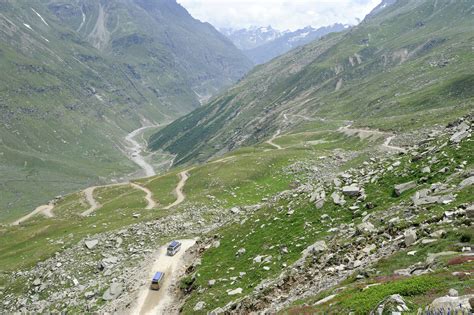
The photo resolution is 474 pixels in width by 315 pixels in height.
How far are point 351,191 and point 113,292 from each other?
34.9 metres

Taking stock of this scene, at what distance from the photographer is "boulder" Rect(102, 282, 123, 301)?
167 ft

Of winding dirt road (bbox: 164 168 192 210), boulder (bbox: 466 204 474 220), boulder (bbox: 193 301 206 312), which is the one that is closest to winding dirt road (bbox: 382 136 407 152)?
winding dirt road (bbox: 164 168 192 210)

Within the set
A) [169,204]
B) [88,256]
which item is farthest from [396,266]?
[169,204]

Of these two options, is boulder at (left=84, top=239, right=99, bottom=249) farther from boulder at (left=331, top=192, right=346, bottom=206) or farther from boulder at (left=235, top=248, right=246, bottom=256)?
boulder at (left=331, top=192, right=346, bottom=206)

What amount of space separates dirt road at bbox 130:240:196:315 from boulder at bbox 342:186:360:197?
82.1ft

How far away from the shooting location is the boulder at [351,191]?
4132cm

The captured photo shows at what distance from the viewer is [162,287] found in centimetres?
4959

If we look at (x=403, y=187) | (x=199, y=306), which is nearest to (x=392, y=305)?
(x=403, y=187)

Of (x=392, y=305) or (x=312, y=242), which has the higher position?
(x=392, y=305)

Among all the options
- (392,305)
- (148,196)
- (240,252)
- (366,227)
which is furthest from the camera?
(148,196)

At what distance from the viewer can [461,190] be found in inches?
1190

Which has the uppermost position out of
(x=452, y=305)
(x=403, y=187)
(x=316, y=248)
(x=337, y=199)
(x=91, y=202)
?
(x=452, y=305)

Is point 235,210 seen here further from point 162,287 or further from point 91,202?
point 91,202

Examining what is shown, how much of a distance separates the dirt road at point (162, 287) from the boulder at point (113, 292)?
3600 millimetres
